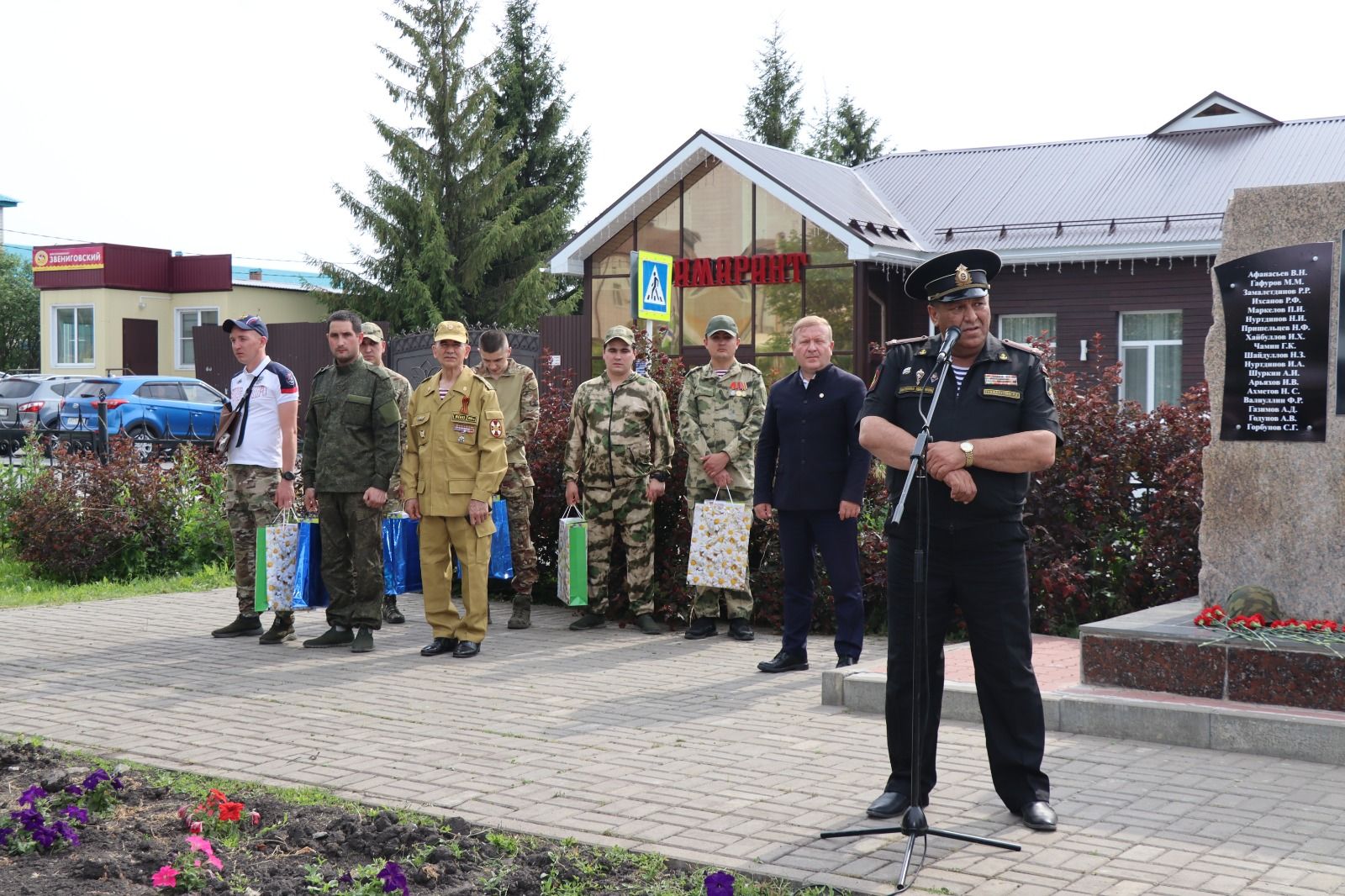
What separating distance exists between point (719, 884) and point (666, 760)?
206cm

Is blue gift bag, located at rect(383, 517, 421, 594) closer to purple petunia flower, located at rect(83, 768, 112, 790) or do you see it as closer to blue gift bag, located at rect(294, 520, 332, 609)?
blue gift bag, located at rect(294, 520, 332, 609)

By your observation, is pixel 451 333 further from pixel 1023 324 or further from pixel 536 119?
pixel 536 119

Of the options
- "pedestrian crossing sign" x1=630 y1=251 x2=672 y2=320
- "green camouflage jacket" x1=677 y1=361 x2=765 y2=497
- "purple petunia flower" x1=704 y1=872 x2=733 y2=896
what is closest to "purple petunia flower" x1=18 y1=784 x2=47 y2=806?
"purple petunia flower" x1=704 y1=872 x2=733 y2=896

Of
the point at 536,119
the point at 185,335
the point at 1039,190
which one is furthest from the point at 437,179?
the point at 1039,190

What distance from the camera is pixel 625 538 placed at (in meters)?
9.95

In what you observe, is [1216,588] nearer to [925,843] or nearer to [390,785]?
[925,843]

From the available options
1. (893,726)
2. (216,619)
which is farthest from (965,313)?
(216,619)

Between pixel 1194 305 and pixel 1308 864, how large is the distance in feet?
73.7

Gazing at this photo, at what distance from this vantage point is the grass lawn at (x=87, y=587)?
37.9ft

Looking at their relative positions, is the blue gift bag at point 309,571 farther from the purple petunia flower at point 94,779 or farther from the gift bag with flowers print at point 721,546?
the purple petunia flower at point 94,779

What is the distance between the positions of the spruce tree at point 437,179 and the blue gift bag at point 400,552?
1224 inches

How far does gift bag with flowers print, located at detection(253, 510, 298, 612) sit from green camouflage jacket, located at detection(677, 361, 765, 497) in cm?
268

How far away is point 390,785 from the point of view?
565 cm

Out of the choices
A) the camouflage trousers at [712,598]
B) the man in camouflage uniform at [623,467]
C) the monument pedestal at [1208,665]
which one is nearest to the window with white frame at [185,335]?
the man in camouflage uniform at [623,467]
